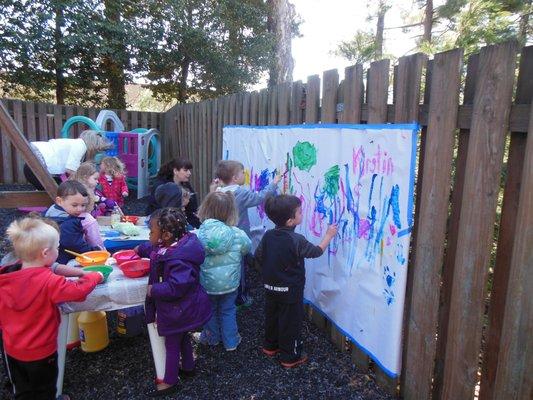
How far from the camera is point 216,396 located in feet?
9.26

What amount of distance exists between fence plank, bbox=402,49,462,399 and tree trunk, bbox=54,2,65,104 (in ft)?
41.2

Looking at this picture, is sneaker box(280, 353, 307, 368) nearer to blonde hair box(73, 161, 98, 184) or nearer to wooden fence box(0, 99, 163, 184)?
blonde hair box(73, 161, 98, 184)

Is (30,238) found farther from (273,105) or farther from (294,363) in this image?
(273,105)

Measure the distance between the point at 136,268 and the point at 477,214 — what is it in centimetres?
209

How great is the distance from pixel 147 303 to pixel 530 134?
2.33 meters

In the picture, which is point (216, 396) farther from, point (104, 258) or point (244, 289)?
point (244, 289)

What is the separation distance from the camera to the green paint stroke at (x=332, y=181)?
129 inches

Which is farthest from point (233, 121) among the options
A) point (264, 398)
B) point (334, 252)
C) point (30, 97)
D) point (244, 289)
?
point (30, 97)

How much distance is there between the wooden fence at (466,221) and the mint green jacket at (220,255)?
1269 mm

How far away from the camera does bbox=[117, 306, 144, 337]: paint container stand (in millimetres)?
3490

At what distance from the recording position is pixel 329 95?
3.37 m

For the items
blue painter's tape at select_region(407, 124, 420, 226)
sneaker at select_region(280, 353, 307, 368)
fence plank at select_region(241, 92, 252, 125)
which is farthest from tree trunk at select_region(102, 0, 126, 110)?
blue painter's tape at select_region(407, 124, 420, 226)

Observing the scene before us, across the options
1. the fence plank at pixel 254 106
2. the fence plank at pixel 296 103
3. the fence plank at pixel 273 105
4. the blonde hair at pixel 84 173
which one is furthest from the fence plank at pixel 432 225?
the blonde hair at pixel 84 173

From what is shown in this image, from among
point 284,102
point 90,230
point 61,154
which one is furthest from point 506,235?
point 61,154
